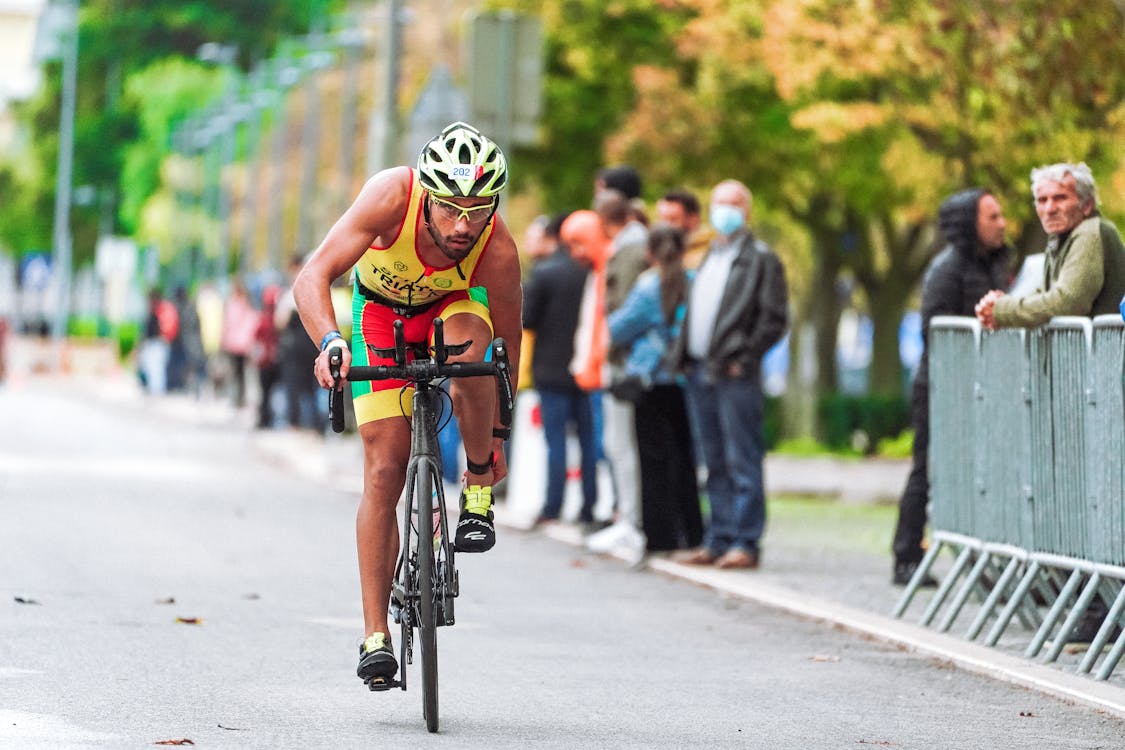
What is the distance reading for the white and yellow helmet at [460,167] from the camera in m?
8.15

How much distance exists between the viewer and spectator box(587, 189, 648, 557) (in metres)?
15.4

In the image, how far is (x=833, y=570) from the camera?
15086 millimetres

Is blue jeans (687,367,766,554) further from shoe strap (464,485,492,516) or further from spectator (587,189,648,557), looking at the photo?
shoe strap (464,485,492,516)

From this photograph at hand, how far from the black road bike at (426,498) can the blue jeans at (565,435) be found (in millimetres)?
8522

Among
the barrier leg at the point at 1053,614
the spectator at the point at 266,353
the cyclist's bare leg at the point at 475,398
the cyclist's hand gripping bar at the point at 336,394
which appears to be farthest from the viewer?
the spectator at the point at 266,353

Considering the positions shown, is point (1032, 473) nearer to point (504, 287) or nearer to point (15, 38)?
point (504, 287)

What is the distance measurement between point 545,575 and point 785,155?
20226 mm

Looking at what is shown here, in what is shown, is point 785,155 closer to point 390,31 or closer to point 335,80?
point 390,31

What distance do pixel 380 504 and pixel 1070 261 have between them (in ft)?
12.3

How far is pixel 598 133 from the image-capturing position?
37312 millimetres

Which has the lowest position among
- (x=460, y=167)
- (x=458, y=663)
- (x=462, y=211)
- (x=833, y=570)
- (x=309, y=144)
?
(x=833, y=570)

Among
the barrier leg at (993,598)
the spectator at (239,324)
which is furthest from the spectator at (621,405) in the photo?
the spectator at (239,324)

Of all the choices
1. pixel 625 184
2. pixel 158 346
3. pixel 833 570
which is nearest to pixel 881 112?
pixel 625 184

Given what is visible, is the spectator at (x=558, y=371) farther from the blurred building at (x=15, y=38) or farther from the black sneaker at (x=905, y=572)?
the blurred building at (x=15, y=38)
